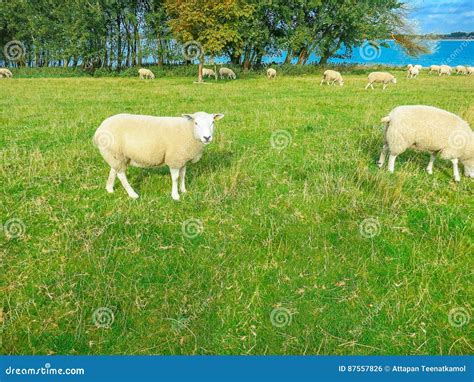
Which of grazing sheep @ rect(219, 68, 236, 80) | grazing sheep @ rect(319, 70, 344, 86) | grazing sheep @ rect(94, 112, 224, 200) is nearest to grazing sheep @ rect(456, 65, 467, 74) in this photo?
grazing sheep @ rect(319, 70, 344, 86)

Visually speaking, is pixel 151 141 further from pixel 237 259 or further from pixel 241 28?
pixel 241 28

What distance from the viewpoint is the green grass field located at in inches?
157

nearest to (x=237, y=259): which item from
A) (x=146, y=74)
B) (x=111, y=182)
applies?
(x=111, y=182)

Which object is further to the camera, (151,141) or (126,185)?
(126,185)

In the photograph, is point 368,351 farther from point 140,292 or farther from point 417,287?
point 140,292

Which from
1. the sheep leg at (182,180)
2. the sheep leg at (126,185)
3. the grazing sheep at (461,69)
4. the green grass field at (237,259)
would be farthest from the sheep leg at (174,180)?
the grazing sheep at (461,69)

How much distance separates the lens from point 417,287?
4.61m

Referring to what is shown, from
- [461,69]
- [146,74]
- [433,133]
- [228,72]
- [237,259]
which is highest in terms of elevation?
[461,69]

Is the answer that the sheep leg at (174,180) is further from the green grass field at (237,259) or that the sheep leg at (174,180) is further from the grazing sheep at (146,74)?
the grazing sheep at (146,74)

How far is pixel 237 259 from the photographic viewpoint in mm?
5062

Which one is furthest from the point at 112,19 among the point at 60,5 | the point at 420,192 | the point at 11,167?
the point at 420,192

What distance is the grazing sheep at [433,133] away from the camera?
24.3 ft

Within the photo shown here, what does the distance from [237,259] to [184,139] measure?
2.57m

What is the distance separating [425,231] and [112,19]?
5560 centimetres
